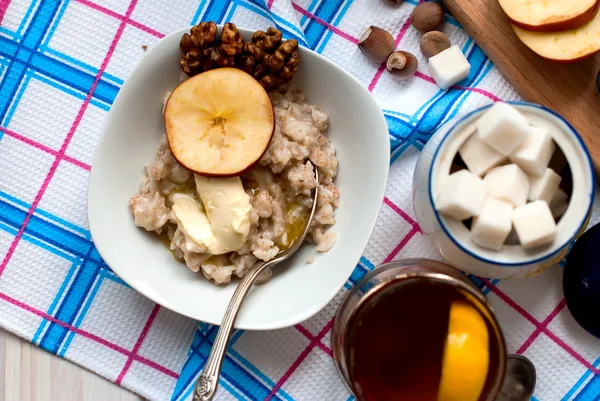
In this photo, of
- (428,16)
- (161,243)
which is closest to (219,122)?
(161,243)

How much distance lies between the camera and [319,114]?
4.53 feet

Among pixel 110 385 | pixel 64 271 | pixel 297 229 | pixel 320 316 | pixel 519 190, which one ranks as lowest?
pixel 110 385

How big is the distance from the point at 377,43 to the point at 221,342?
2.24ft

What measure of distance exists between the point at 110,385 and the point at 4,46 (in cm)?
77

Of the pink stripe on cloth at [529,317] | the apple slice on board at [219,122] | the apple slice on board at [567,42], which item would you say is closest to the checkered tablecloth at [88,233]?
the pink stripe on cloth at [529,317]

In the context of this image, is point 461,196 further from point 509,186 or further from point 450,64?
point 450,64

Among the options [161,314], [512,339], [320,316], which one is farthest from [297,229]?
[512,339]

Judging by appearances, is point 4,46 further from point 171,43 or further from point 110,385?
point 110,385

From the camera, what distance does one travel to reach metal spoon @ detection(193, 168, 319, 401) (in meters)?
1.25

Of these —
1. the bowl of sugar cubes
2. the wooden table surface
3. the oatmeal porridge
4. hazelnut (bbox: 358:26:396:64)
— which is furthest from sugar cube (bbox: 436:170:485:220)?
the wooden table surface

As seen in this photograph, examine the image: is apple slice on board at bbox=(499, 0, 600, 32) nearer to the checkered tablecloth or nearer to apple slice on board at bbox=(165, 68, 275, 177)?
the checkered tablecloth

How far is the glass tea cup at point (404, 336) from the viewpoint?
48.4 inches

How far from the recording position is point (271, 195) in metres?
1.33

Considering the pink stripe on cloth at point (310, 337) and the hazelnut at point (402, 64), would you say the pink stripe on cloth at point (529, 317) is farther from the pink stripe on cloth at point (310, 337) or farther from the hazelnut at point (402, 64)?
the hazelnut at point (402, 64)
